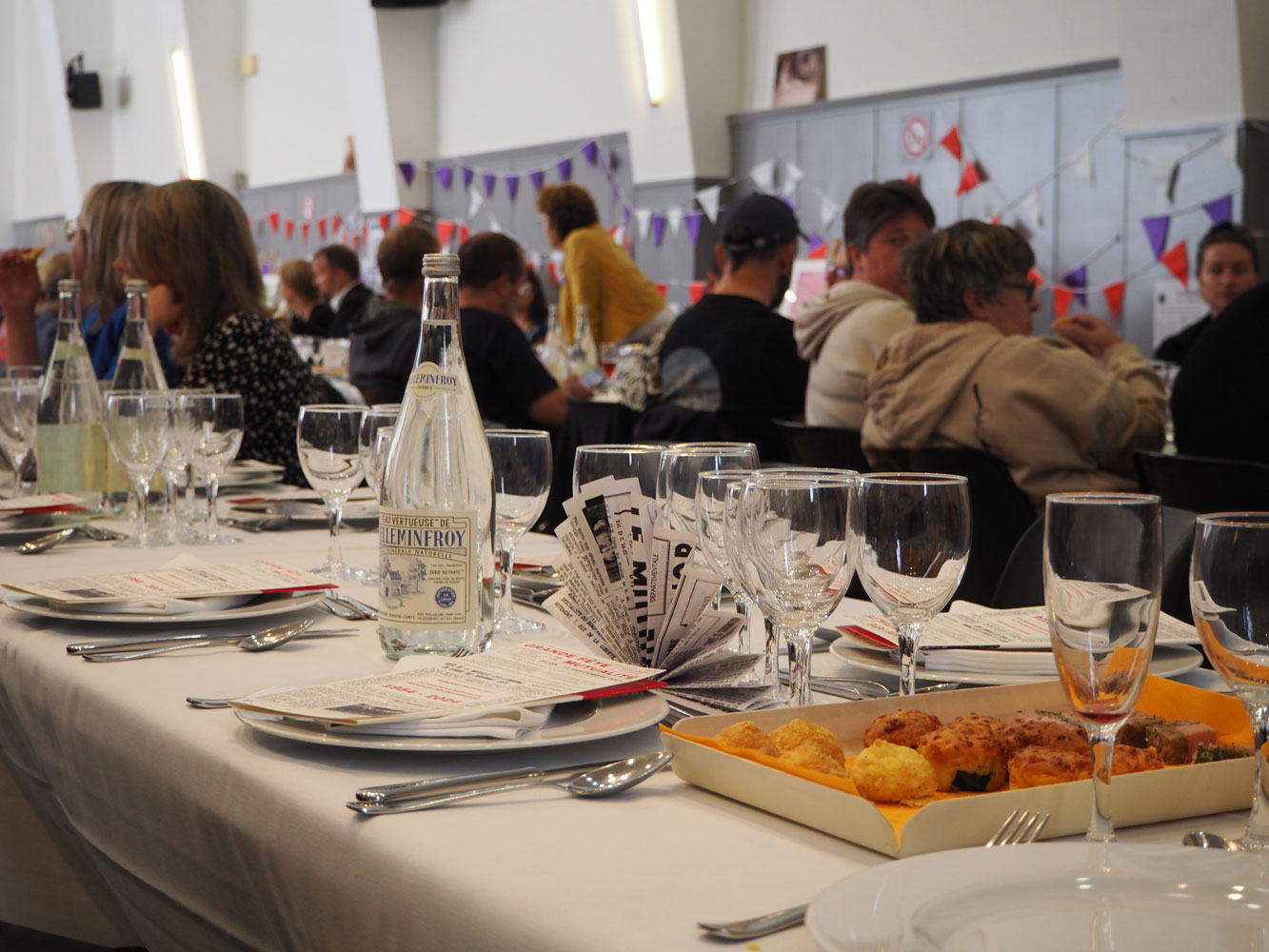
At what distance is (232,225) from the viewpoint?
10.2 ft

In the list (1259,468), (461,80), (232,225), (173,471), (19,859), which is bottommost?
(19,859)

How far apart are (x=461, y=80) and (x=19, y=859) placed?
9029mm

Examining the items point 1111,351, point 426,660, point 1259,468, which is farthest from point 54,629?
point 1111,351

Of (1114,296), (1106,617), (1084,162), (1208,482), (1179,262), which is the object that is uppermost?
(1084,162)

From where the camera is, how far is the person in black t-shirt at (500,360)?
14.4 ft

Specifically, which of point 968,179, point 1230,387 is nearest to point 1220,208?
point 968,179

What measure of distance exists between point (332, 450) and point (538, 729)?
0.76m

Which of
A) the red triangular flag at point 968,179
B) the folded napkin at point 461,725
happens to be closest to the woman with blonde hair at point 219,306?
the folded napkin at point 461,725

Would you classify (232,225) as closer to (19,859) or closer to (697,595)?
(19,859)

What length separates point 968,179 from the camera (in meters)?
6.21

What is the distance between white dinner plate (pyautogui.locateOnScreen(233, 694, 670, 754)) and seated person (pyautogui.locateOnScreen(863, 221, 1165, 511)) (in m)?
1.87

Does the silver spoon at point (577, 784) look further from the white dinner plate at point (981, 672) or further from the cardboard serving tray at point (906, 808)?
the white dinner plate at point (981, 672)

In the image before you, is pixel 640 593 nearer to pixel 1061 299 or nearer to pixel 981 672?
pixel 981 672

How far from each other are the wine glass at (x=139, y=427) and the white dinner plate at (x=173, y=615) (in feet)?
1.18
